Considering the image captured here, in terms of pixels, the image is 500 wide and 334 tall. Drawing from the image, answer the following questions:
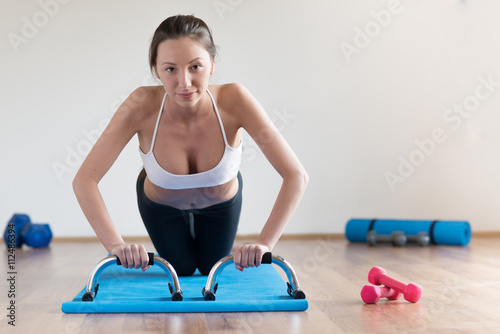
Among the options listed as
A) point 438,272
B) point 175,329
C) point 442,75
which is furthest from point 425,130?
point 175,329

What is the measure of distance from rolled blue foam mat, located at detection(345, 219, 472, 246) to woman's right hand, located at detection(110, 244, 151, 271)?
2.33m

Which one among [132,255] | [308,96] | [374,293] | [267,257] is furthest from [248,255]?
[308,96]

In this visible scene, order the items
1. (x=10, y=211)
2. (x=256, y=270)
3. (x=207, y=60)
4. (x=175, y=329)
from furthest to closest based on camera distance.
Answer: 1. (x=10, y=211)
2. (x=256, y=270)
3. (x=207, y=60)
4. (x=175, y=329)

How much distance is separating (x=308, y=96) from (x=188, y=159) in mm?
2183

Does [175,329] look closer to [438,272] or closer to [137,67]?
[438,272]

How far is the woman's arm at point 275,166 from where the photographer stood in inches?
69.2

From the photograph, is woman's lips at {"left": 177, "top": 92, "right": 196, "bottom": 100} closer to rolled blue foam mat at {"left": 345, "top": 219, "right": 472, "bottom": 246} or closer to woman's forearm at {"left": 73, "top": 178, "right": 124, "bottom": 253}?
woman's forearm at {"left": 73, "top": 178, "right": 124, "bottom": 253}

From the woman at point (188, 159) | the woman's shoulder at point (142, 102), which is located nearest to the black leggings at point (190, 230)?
the woman at point (188, 159)

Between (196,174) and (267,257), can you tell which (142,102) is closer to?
(196,174)

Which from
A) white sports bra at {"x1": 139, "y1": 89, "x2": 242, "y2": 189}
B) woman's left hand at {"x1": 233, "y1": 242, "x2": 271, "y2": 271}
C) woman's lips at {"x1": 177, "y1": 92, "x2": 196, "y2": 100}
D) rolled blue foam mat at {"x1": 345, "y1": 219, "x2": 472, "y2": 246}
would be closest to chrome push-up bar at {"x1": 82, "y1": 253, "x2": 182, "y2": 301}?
woman's left hand at {"x1": 233, "y1": 242, "x2": 271, "y2": 271}

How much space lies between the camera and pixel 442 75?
4164mm

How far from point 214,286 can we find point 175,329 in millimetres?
334

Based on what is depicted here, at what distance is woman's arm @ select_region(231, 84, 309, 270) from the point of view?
5.76 feet

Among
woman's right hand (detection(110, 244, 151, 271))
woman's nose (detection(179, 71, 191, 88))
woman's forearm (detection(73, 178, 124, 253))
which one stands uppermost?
woman's nose (detection(179, 71, 191, 88))
